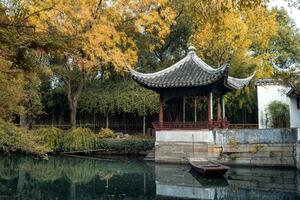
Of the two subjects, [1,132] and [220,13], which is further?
[1,132]

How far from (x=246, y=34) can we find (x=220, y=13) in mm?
14301

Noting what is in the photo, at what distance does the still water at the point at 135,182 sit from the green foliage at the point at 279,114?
19.1 feet

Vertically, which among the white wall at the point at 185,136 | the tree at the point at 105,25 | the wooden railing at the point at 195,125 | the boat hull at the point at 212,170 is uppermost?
the tree at the point at 105,25

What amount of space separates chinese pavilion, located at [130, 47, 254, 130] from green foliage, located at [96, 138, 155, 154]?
2531mm

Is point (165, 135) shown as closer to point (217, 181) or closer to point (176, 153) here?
point (176, 153)

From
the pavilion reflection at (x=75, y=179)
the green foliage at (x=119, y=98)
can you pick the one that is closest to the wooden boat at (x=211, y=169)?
the pavilion reflection at (x=75, y=179)

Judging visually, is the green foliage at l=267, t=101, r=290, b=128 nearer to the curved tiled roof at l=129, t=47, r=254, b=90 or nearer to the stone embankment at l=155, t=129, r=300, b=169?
the curved tiled roof at l=129, t=47, r=254, b=90

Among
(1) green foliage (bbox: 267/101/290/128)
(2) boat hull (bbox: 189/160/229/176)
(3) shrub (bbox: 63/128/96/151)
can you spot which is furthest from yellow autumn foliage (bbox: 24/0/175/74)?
(2) boat hull (bbox: 189/160/229/176)

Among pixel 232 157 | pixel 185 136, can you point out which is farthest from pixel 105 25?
pixel 232 157

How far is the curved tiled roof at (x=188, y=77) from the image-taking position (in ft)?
49.9

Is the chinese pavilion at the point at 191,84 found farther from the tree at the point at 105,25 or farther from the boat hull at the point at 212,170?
the boat hull at the point at 212,170

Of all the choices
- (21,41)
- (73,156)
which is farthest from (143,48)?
(21,41)

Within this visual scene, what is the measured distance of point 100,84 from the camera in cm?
2352

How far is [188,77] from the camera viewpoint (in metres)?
16.0
